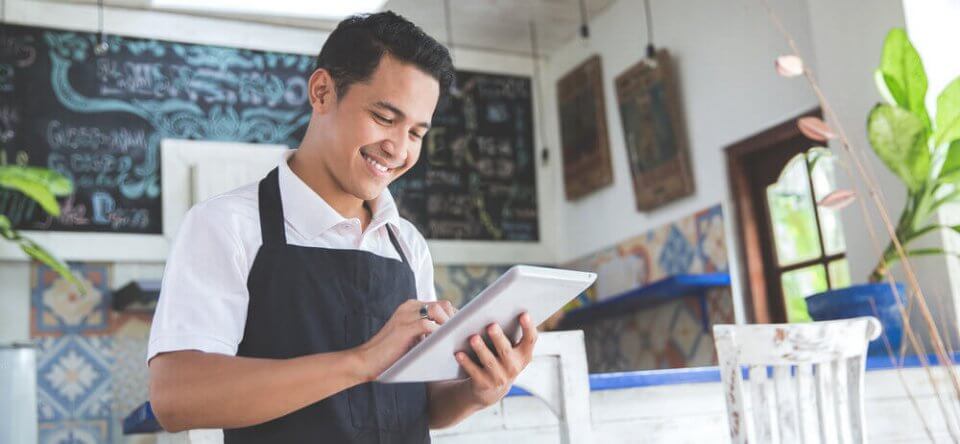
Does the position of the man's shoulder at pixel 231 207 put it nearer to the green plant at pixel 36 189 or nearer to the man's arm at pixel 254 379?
the man's arm at pixel 254 379

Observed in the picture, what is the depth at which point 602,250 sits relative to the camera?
5.84 meters

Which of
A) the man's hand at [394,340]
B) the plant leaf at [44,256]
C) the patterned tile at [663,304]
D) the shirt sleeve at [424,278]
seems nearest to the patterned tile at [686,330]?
the patterned tile at [663,304]

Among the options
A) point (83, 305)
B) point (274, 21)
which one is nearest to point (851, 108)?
point (274, 21)

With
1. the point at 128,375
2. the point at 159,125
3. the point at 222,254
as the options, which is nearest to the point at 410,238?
the point at 222,254

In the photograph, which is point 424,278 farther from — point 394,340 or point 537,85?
point 537,85

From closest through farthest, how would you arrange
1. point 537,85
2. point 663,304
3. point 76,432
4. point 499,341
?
point 499,341 < point 76,432 < point 663,304 < point 537,85

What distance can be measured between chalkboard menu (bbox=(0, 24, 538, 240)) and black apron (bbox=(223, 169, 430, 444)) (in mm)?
4013

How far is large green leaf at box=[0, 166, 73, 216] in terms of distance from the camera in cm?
438

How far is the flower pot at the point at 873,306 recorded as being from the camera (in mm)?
3291

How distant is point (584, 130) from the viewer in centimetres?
599

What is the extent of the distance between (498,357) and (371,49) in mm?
503

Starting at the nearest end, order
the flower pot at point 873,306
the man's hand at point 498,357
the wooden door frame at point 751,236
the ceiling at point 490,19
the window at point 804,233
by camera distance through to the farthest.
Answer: the man's hand at point 498,357 → the flower pot at point 873,306 → the window at point 804,233 → the wooden door frame at point 751,236 → the ceiling at point 490,19

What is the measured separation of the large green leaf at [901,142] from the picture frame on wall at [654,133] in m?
1.67

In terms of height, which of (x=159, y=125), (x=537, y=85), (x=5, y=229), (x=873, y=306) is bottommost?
(x=873, y=306)
